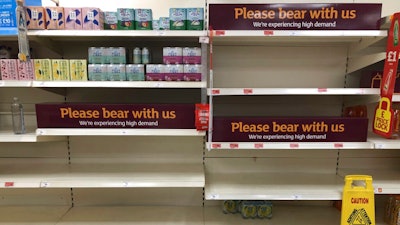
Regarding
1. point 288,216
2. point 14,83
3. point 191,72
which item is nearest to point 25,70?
point 14,83

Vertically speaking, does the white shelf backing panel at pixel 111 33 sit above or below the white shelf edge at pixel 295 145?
above

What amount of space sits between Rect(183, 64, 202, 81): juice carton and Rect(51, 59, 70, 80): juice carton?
726mm

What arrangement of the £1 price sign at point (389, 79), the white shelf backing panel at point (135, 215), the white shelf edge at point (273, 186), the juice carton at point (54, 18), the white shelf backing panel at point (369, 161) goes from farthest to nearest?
the white shelf backing panel at point (369, 161)
the white shelf backing panel at point (135, 215)
the white shelf edge at point (273, 186)
the juice carton at point (54, 18)
the £1 price sign at point (389, 79)

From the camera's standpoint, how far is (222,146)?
5.32 feet

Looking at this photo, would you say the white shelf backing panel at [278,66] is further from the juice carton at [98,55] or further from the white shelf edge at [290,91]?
the juice carton at [98,55]

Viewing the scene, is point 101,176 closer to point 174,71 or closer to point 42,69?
point 42,69

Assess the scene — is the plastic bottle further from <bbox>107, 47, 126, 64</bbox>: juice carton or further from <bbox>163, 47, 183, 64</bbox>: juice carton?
<bbox>163, 47, 183, 64</bbox>: juice carton

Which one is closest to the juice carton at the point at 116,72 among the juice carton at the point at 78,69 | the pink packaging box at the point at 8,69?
the juice carton at the point at 78,69

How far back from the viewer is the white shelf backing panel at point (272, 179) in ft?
5.61

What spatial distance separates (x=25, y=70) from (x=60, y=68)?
220 millimetres

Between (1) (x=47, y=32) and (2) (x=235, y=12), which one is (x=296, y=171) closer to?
(2) (x=235, y=12)

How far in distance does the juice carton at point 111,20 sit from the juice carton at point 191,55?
0.46 metres

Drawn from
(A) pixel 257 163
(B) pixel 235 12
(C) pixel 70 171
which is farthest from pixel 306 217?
(C) pixel 70 171

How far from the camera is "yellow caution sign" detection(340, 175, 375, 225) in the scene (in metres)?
1.62
